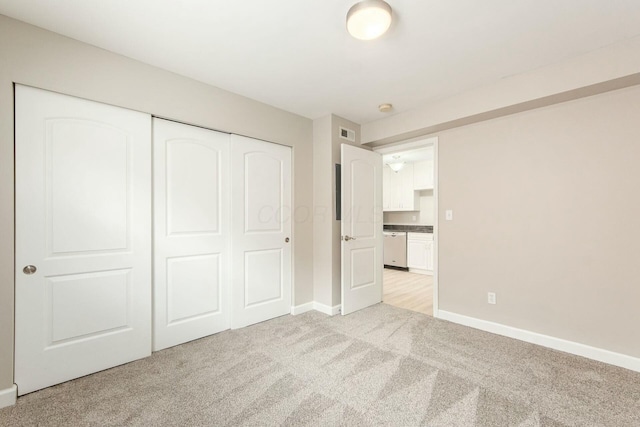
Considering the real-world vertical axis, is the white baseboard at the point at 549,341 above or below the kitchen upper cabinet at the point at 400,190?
below

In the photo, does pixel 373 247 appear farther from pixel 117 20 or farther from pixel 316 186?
pixel 117 20

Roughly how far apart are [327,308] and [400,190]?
13.2 feet

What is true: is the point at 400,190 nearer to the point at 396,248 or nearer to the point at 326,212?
the point at 396,248

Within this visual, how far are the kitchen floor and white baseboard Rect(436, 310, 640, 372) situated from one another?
395 millimetres

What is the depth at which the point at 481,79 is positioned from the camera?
8.57 ft

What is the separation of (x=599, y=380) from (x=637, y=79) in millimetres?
2234

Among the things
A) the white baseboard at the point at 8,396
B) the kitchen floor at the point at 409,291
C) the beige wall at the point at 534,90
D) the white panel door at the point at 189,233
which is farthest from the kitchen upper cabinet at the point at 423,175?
the white baseboard at the point at 8,396

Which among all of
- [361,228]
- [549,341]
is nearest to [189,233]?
[361,228]

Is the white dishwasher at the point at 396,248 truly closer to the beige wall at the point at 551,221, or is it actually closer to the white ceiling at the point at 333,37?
the beige wall at the point at 551,221

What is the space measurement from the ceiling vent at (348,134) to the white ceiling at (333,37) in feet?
2.89

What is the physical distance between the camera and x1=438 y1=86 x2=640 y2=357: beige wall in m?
2.28

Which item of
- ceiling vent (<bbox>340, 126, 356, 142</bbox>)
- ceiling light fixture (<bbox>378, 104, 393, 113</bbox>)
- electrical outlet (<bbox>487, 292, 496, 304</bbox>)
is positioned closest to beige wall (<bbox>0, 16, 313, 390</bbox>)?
ceiling vent (<bbox>340, 126, 356, 142</bbox>)

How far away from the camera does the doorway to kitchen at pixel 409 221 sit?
17.8 feet

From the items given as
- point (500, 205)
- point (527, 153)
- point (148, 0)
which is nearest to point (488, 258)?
point (500, 205)
